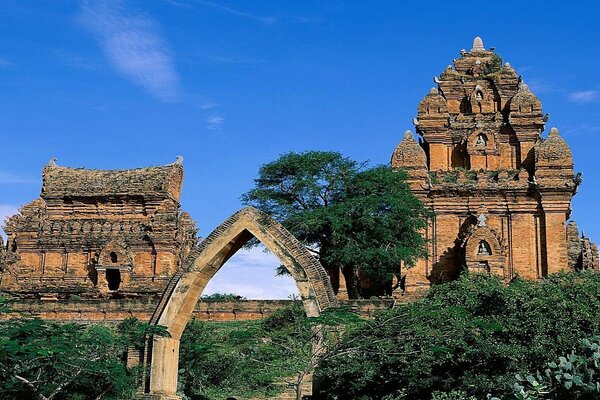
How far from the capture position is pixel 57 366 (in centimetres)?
1984

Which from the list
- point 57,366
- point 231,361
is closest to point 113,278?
point 231,361

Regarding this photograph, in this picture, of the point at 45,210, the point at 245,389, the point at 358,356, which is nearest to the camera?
the point at 358,356

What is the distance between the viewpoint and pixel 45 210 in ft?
157

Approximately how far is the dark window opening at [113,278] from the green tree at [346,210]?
779cm

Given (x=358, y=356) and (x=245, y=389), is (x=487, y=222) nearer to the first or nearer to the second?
(x=245, y=389)

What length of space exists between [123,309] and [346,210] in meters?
9.98

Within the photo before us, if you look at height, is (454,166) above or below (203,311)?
above

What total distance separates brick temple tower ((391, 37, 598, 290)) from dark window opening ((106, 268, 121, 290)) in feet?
45.1

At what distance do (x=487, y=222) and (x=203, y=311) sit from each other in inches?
578

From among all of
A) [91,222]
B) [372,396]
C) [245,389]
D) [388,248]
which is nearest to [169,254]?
[91,222]

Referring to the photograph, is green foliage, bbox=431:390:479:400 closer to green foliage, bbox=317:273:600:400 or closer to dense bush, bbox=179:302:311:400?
green foliage, bbox=317:273:600:400

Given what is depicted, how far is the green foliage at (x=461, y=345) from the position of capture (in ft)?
62.4

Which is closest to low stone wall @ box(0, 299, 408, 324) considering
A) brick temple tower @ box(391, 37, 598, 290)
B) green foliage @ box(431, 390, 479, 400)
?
brick temple tower @ box(391, 37, 598, 290)

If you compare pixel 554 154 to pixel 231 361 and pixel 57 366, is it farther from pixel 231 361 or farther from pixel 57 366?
pixel 57 366
